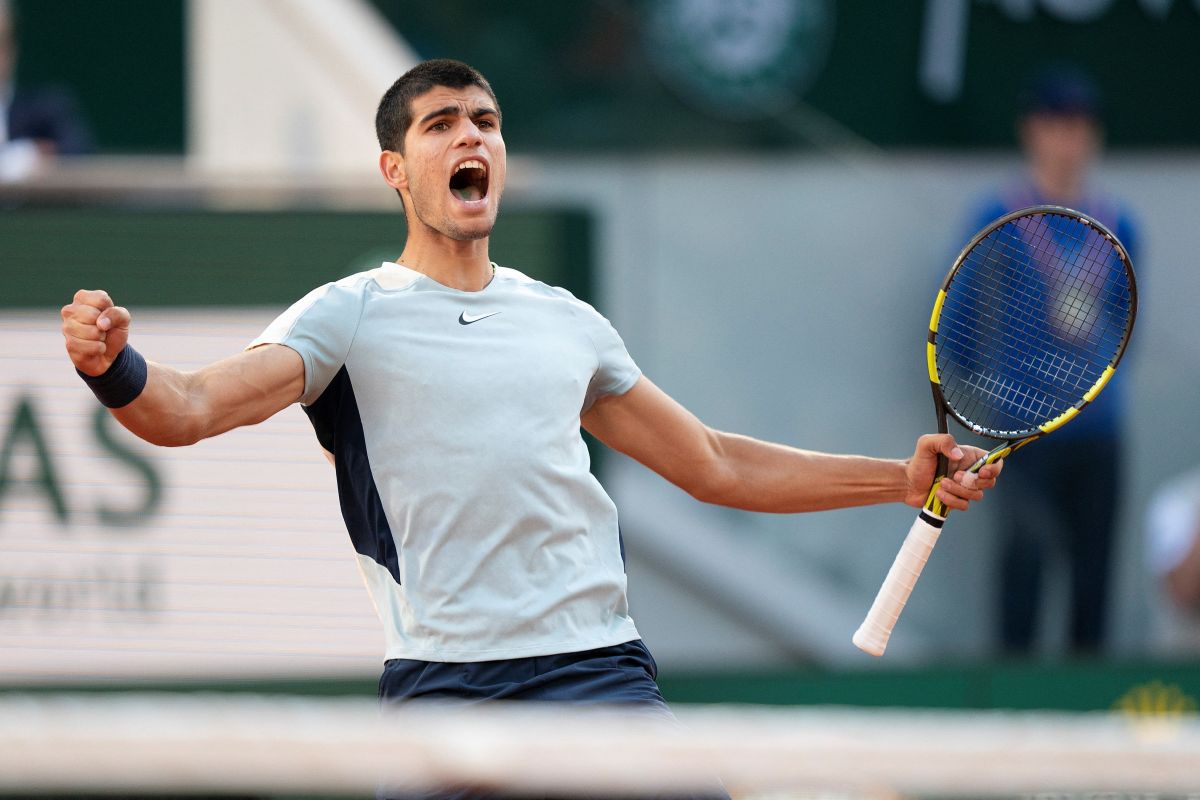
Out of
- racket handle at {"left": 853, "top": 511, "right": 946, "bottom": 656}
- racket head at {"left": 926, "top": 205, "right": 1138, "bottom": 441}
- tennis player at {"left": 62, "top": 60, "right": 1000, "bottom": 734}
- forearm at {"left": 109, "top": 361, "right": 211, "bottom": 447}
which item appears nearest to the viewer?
forearm at {"left": 109, "top": 361, "right": 211, "bottom": 447}

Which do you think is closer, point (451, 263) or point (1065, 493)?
point (451, 263)

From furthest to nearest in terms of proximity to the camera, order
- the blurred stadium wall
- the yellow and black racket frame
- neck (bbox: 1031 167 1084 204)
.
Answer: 1. neck (bbox: 1031 167 1084 204)
2. the blurred stadium wall
3. the yellow and black racket frame

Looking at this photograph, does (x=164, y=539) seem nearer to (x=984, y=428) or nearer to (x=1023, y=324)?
(x=1023, y=324)

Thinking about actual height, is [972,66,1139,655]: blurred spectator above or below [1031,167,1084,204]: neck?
below

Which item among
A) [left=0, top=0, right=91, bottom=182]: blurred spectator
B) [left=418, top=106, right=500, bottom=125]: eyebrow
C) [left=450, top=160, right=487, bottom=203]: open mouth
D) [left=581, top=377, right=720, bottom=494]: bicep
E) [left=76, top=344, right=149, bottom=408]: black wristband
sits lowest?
[left=0, top=0, right=91, bottom=182]: blurred spectator

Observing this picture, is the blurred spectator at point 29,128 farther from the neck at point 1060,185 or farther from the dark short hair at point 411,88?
the neck at point 1060,185

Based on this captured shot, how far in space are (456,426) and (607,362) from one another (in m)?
0.44

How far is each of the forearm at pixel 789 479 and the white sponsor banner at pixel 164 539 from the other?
2.63 m

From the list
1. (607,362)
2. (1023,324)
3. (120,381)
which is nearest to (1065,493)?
(1023,324)

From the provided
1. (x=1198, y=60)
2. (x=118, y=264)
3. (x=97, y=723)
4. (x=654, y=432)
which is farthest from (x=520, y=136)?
(x=97, y=723)

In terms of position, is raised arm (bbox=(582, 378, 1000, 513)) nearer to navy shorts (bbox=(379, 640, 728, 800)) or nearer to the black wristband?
navy shorts (bbox=(379, 640, 728, 800))

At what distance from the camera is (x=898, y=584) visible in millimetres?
3777

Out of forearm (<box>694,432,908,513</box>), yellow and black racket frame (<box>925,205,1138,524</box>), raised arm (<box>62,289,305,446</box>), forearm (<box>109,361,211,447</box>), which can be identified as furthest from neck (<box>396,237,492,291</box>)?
yellow and black racket frame (<box>925,205,1138,524</box>)

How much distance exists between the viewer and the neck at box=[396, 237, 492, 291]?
3688mm
